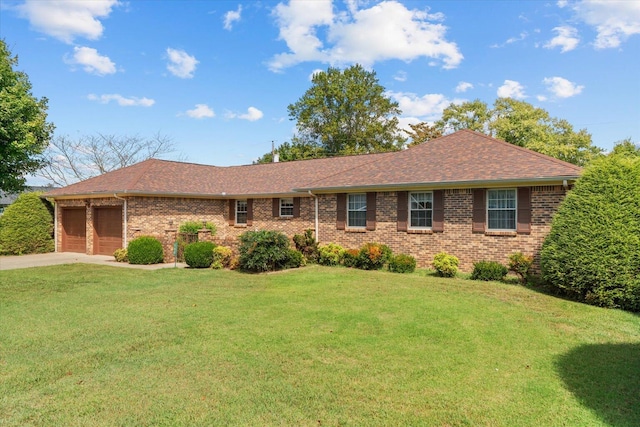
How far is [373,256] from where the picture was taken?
13094 mm

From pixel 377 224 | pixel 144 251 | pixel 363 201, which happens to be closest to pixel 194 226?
pixel 144 251

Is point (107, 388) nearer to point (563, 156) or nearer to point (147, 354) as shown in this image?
point (147, 354)

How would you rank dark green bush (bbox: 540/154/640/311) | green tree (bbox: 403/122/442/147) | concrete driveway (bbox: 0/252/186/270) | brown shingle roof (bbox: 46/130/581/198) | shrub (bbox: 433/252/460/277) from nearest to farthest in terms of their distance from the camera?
dark green bush (bbox: 540/154/640/311), shrub (bbox: 433/252/460/277), brown shingle roof (bbox: 46/130/581/198), concrete driveway (bbox: 0/252/186/270), green tree (bbox: 403/122/442/147)

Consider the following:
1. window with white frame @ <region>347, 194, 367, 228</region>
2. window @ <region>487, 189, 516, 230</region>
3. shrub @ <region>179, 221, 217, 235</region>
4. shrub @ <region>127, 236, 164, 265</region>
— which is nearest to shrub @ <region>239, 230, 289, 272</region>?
window with white frame @ <region>347, 194, 367, 228</region>

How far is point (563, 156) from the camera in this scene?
30250 mm

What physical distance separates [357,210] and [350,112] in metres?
28.4

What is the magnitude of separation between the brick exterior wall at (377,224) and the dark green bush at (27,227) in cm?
61

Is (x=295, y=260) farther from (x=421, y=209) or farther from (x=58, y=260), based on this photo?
(x=58, y=260)

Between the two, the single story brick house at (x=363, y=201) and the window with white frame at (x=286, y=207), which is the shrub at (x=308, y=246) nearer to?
the single story brick house at (x=363, y=201)

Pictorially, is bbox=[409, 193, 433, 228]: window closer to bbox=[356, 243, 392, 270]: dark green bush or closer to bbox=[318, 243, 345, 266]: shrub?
bbox=[356, 243, 392, 270]: dark green bush

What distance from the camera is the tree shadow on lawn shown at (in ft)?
12.6

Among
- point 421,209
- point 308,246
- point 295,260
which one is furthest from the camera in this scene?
point 308,246

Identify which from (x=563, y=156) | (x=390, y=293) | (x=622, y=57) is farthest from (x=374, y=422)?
(x=563, y=156)

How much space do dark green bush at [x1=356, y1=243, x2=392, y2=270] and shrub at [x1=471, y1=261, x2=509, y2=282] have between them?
3038mm
